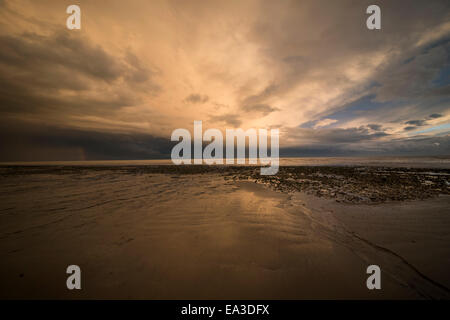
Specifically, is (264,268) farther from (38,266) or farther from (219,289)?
(38,266)

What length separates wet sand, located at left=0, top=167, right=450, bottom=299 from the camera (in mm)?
2750

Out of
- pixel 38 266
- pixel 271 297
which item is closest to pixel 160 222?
pixel 38 266

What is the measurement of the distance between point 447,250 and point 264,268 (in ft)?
15.0

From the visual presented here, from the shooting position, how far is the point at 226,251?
388 centimetres

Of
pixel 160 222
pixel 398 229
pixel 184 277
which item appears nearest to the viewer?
pixel 184 277

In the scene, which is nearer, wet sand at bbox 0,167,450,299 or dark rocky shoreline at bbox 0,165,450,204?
wet sand at bbox 0,167,450,299

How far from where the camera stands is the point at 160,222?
18.4 ft

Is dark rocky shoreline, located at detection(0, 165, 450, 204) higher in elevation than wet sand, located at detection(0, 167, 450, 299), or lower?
higher

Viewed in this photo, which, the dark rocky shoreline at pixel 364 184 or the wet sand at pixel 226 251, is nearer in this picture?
the wet sand at pixel 226 251

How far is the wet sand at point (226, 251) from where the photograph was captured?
9.02 ft

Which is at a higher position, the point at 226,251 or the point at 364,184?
the point at 364,184

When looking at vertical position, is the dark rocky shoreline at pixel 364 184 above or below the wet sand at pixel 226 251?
above

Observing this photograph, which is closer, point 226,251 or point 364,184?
point 226,251
